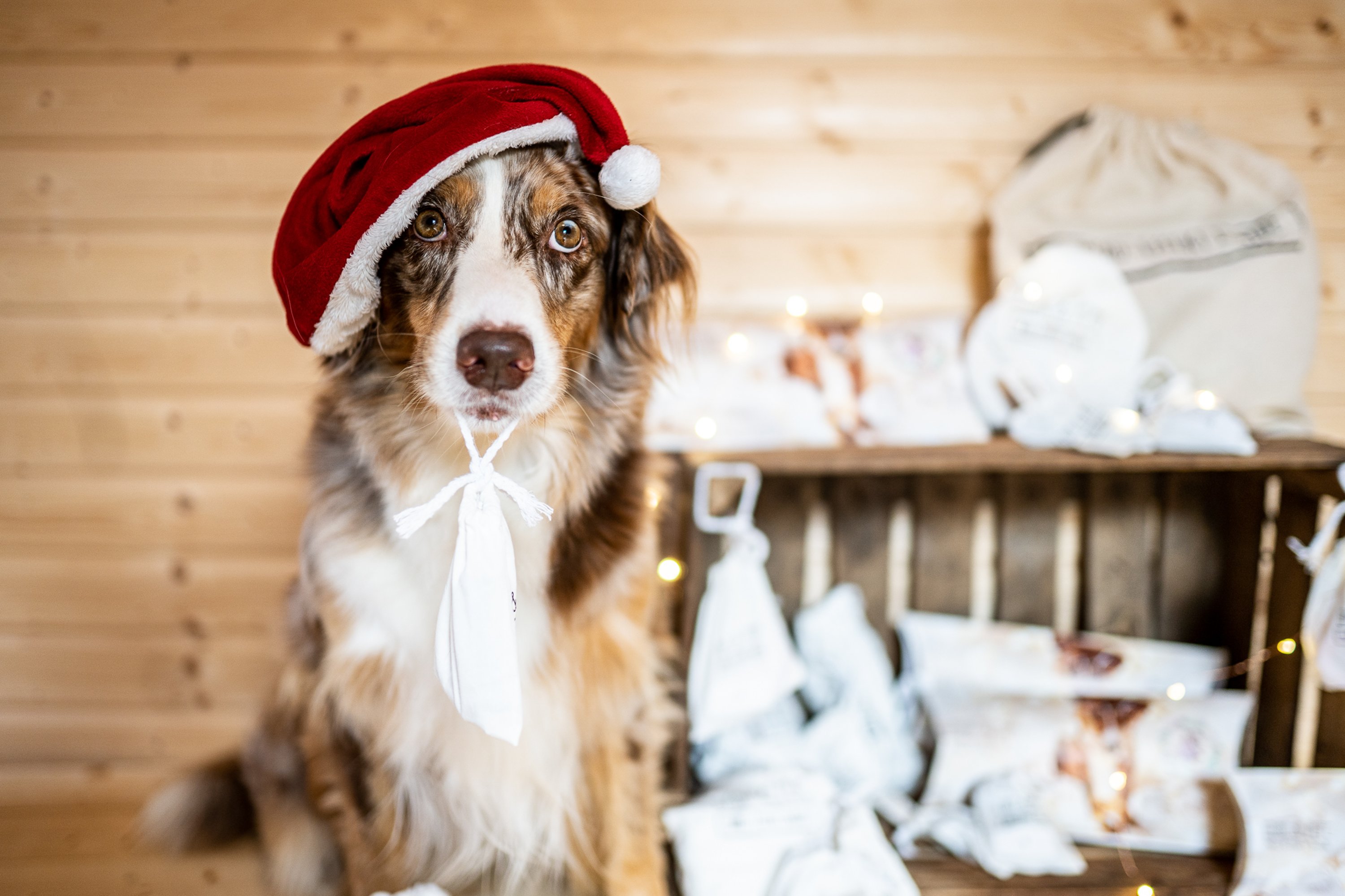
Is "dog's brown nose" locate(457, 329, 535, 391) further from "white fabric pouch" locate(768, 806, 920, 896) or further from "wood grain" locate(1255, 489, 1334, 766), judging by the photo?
"wood grain" locate(1255, 489, 1334, 766)

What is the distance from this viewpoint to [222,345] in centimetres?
176

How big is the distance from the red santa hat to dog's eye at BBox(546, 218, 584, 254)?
56 mm

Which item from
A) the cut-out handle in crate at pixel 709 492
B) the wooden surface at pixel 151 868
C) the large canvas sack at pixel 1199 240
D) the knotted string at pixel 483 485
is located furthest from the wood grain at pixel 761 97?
the wooden surface at pixel 151 868

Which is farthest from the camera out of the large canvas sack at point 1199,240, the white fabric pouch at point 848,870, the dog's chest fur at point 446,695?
the large canvas sack at point 1199,240

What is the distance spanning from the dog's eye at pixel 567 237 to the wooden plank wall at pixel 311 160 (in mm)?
678

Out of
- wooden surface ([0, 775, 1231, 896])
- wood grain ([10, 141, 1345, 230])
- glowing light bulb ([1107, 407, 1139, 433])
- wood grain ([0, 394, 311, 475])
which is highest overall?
wood grain ([10, 141, 1345, 230])

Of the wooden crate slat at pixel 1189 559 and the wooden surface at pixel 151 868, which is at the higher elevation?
the wooden crate slat at pixel 1189 559

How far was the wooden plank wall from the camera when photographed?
1.68m

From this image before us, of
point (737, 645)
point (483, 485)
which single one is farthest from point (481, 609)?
point (737, 645)

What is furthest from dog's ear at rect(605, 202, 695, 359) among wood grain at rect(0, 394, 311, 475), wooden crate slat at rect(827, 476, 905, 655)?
wood grain at rect(0, 394, 311, 475)

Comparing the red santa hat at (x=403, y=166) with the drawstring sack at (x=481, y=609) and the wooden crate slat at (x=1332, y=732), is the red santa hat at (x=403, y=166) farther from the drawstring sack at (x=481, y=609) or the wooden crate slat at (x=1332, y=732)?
the wooden crate slat at (x=1332, y=732)

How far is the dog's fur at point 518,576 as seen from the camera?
1.04 metres

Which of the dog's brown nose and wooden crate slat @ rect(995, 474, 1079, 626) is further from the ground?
the dog's brown nose

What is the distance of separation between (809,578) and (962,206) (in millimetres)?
827
